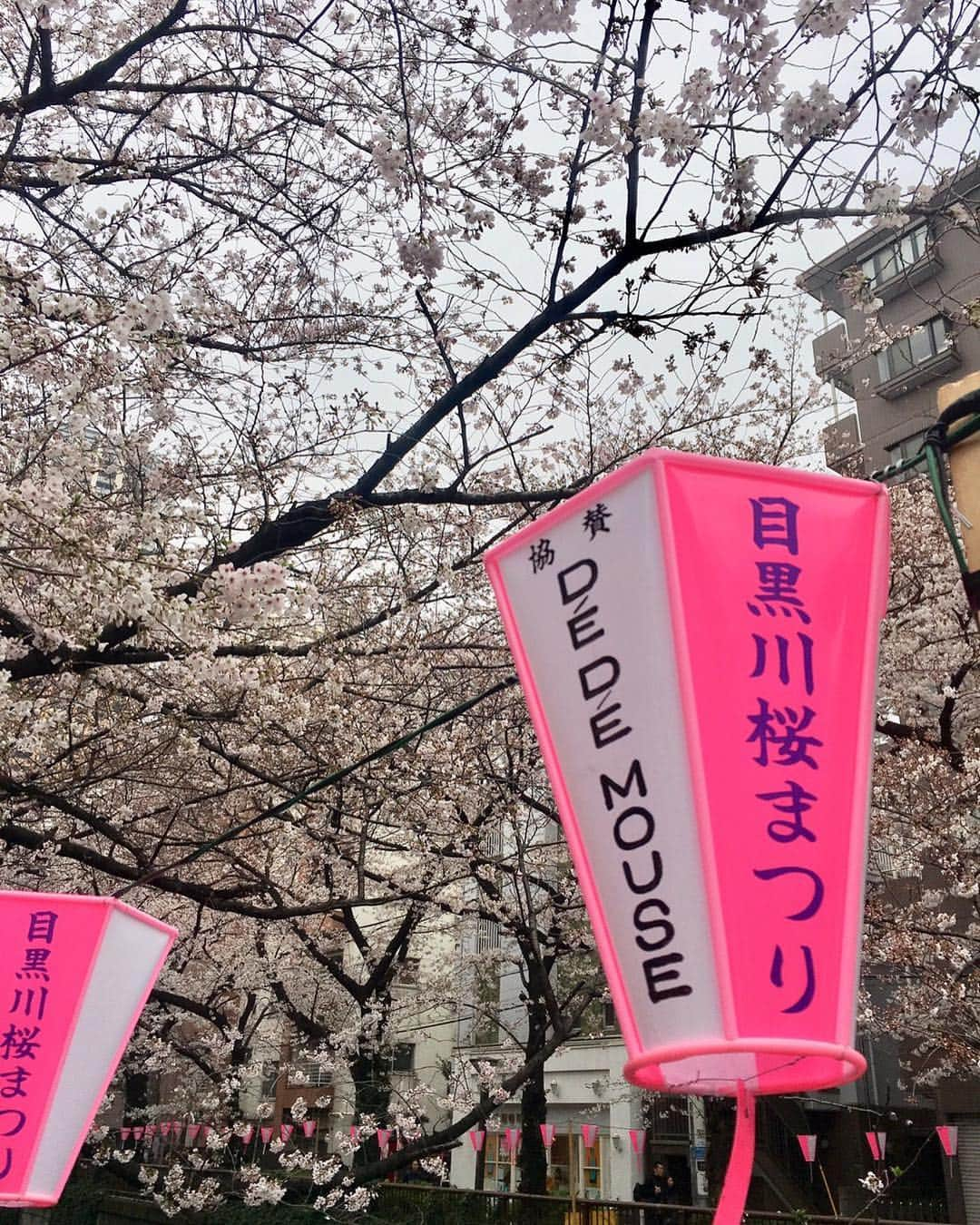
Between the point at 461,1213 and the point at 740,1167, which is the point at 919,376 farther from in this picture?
the point at 740,1167

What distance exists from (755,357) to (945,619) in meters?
8.64

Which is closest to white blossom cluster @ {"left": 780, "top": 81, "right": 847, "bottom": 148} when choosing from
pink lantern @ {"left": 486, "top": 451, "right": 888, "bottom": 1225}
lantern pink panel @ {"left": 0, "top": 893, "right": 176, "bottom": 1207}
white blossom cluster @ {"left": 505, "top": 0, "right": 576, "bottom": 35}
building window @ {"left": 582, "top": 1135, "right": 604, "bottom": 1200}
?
white blossom cluster @ {"left": 505, "top": 0, "right": 576, "bottom": 35}

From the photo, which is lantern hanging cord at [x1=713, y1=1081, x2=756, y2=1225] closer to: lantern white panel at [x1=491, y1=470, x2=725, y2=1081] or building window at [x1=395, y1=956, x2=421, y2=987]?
lantern white panel at [x1=491, y1=470, x2=725, y2=1081]

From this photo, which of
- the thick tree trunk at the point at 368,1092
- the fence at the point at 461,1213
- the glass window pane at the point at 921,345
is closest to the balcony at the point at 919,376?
the glass window pane at the point at 921,345

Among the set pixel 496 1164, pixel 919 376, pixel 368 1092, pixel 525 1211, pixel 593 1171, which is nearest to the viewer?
pixel 525 1211

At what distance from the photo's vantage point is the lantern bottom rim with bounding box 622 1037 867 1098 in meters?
2.18

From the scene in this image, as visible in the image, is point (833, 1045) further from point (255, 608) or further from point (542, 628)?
point (255, 608)

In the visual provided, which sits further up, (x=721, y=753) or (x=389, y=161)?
(x=389, y=161)

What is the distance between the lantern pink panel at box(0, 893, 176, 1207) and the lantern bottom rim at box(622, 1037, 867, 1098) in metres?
4.12

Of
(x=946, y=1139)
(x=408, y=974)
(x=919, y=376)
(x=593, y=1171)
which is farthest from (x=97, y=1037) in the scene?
(x=919, y=376)

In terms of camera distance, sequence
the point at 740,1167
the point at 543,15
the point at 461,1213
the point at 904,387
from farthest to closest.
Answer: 1. the point at 904,387
2. the point at 461,1213
3. the point at 543,15
4. the point at 740,1167

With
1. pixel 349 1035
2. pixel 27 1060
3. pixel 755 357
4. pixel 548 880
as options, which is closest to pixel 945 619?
pixel 548 880

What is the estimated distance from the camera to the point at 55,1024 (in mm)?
5516

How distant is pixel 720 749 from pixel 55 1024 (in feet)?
15.3
